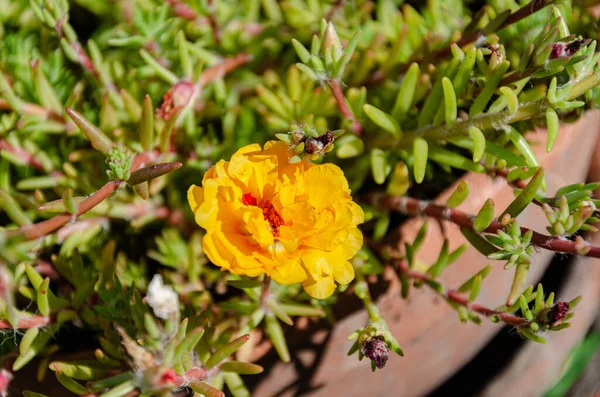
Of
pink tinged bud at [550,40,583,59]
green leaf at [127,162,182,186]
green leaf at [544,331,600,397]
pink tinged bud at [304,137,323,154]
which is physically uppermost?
pink tinged bud at [550,40,583,59]

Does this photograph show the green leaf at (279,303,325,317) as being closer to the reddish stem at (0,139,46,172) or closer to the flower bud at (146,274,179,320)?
the flower bud at (146,274,179,320)

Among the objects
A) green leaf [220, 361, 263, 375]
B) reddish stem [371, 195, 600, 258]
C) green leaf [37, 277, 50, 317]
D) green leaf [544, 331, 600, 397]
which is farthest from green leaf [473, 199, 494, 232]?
green leaf [544, 331, 600, 397]

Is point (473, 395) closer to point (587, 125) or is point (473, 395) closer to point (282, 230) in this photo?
point (587, 125)

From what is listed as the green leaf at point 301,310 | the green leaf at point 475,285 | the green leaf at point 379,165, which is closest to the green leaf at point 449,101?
the green leaf at point 379,165

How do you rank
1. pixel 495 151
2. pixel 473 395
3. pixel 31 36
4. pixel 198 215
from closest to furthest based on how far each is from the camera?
pixel 198 215, pixel 495 151, pixel 31 36, pixel 473 395

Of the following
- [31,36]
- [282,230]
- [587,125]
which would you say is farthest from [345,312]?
[31,36]

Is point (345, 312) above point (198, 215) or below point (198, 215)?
below
